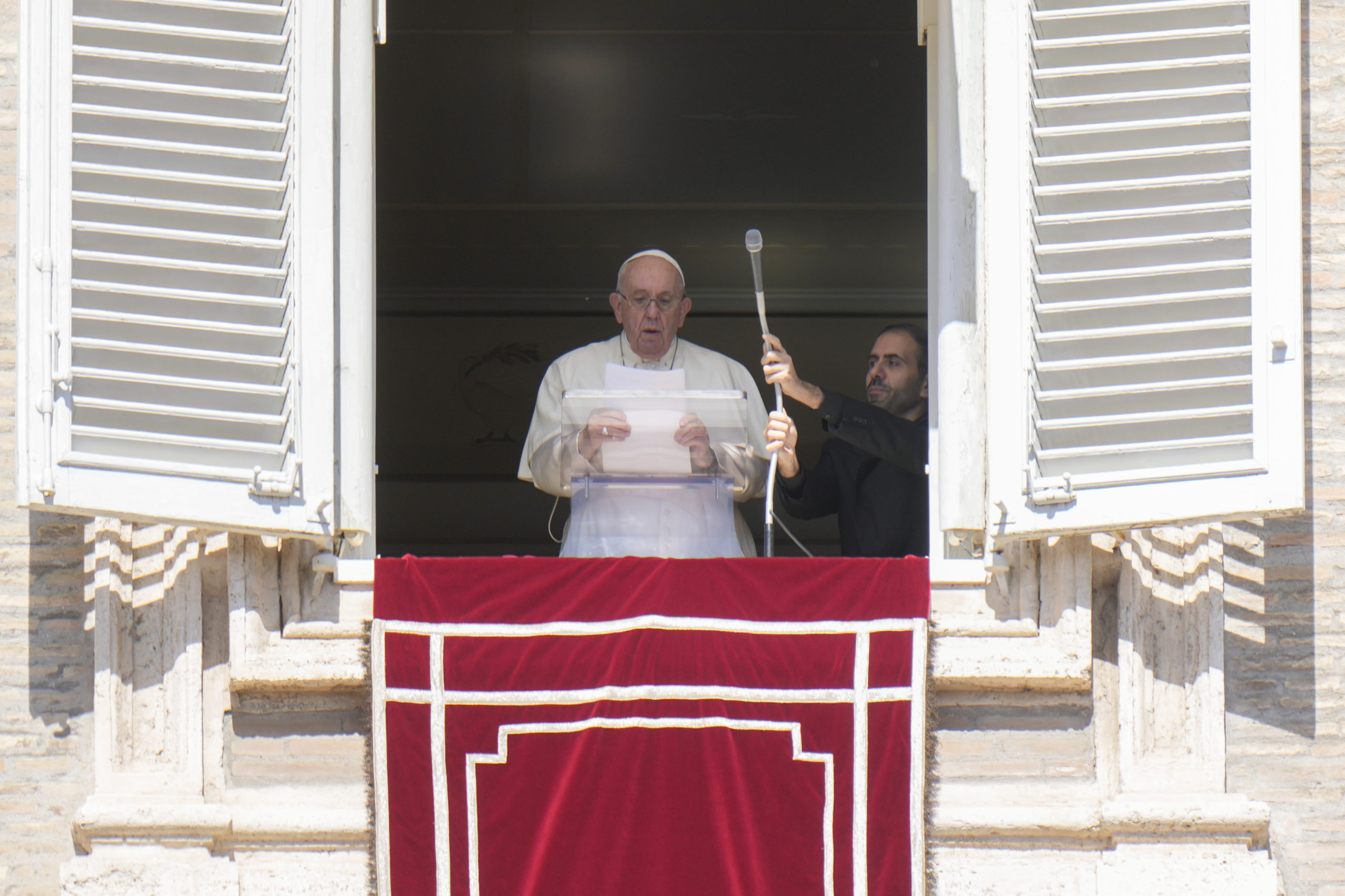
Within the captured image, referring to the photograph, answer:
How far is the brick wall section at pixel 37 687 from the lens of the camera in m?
3.78

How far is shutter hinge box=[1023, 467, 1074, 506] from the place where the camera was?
3387mm

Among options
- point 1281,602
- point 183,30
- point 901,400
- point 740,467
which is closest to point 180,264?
point 183,30

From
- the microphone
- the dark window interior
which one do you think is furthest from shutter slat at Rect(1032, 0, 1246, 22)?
the dark window interior

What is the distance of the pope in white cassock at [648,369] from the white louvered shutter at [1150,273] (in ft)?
2.56

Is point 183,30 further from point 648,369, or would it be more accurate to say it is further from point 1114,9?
point 1114,9

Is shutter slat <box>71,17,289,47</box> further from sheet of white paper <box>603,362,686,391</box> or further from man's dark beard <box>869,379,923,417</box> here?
man's dark beard <box>869,379,923,417</box>

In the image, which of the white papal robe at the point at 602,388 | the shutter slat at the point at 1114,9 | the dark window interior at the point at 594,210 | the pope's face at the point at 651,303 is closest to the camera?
the shutter slat at the point at 1114,9

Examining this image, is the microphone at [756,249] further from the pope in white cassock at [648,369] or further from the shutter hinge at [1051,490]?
the shutter hinge at [1051,490]

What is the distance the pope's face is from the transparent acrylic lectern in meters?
0.75

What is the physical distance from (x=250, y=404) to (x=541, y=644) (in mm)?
853

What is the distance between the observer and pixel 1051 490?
3.39 m

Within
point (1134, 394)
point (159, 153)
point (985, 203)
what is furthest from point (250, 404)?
point (1134, 394)

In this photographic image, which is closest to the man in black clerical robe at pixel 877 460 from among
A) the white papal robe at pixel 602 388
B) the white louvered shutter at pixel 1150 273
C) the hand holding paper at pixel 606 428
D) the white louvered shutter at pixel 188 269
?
the white papal robe at pixel 602 388

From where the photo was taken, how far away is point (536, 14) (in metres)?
8.45
